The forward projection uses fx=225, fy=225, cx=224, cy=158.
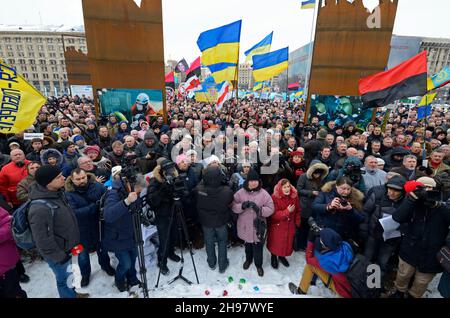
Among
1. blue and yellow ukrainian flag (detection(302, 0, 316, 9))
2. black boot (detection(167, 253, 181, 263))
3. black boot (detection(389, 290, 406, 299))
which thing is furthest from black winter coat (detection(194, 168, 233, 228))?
blue and yellow ukrainian flag (detection(302, 0, 316, 9))

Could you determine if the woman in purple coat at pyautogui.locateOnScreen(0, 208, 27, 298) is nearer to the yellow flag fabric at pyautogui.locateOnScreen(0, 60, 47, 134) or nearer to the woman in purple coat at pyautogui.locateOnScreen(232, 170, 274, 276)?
the yellow flag fabric at pyautogui.locateOnScreen(0, 60, 47, 134)

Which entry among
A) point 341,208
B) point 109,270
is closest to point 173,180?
point 109,270

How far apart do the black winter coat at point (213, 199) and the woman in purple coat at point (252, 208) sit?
0.21m

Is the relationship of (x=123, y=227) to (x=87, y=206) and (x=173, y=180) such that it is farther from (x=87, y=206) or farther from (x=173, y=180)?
(x=173, y=180)

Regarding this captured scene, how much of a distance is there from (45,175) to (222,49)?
902cm

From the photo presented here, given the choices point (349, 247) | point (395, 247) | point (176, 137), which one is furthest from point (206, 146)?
point (395, 247)

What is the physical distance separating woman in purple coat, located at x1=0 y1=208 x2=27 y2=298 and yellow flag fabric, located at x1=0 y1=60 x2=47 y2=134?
1.22 meters

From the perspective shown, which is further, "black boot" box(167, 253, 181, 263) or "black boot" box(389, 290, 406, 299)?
→ "black boot" box(167, 253, 181, 263)

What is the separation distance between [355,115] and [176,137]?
25.5 feet

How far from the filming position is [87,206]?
10.5 ft

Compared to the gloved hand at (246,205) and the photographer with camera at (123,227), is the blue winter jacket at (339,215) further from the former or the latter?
the photographer with camera at (123,227)

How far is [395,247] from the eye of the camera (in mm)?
3498

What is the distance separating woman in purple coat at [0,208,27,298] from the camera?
263cm
